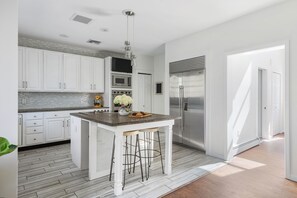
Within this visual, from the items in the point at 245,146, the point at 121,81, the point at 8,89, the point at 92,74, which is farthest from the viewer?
the point at 121,81

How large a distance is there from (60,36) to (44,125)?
2.29m

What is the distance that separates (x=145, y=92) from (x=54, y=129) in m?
3.23

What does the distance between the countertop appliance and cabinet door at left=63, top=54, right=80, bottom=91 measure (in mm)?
1019

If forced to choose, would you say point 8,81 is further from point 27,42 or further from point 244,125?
point 244,125

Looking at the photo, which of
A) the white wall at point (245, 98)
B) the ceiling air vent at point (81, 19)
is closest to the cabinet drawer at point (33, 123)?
the ceiling air vent at point (81, 19)

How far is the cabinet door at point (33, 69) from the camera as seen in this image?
13.3 ft

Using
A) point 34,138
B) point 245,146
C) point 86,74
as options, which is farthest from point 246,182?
point 86,74

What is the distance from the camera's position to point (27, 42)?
171 inches

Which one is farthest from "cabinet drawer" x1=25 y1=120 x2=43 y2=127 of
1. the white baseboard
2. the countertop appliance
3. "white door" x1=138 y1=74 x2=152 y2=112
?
the white baseboard

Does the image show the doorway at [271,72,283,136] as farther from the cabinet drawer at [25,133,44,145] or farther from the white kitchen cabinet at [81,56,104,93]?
the cabinet drawer at [25,133,44,145]

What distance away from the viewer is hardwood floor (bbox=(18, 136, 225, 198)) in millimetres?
2205

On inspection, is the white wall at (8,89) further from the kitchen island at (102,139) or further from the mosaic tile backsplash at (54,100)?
the mosaic tile backsplash at (54,100)

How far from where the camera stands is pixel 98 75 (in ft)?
17.2

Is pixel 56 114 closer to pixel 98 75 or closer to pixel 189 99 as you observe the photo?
pixel 98 75
